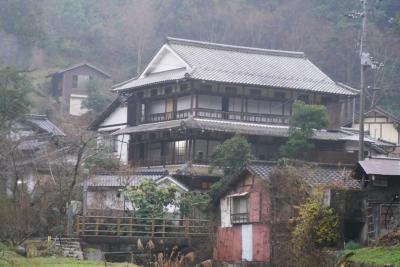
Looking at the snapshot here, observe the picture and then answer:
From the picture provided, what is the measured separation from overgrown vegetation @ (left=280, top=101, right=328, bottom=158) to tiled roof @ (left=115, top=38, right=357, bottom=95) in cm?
462

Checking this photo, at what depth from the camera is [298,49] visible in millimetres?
75000

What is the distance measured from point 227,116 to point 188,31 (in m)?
34.7

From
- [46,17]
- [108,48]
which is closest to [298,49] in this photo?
[108,48]

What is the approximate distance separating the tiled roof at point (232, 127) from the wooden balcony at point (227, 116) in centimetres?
49

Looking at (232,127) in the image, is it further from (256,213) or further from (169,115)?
(256,213)

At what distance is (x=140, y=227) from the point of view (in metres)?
36.2

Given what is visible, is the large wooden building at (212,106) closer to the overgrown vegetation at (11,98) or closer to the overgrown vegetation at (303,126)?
the overgrown vegetation at (303,126)

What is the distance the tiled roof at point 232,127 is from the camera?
143 ft

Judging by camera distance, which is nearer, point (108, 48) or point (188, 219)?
point (188, 219)

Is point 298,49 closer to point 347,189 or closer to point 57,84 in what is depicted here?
point 57,84

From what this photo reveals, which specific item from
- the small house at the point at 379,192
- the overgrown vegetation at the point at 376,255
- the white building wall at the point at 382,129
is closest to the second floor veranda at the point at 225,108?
the white building wall at the point at 382,129

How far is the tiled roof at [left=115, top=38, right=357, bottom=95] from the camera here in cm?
4631

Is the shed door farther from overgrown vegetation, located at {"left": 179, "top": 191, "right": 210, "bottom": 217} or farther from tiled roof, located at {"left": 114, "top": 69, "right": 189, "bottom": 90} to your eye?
tiled roof, located at {"left": 114, "top": 69, "right": 189, "bottom": 90}

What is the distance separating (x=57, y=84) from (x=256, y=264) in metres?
44.3
